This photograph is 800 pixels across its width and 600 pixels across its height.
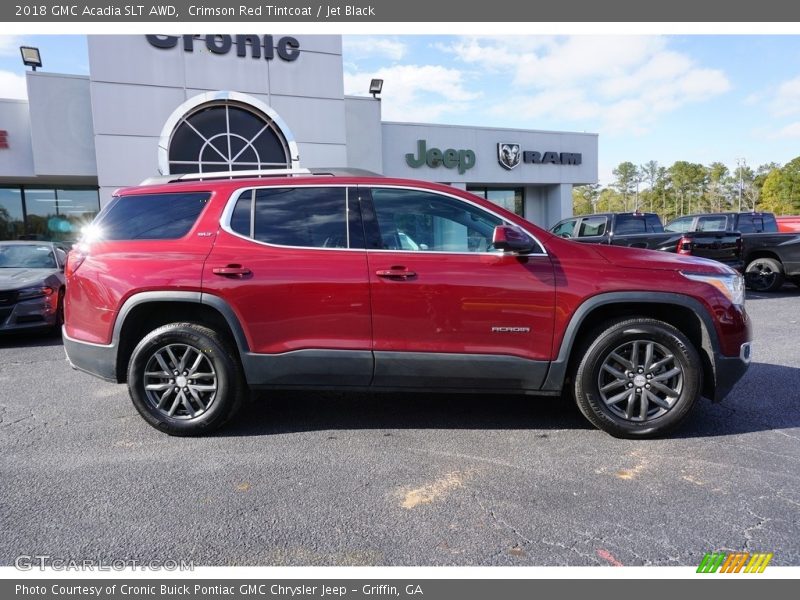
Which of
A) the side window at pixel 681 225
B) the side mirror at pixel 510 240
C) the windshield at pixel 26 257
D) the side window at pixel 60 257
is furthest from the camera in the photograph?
the side window at pixel 681 225

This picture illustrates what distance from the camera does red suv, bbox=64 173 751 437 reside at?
339 cm

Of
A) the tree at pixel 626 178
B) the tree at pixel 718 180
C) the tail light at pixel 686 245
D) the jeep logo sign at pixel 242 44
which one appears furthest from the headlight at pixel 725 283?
the tree at pixel 626 178

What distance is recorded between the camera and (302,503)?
2705 millimetres

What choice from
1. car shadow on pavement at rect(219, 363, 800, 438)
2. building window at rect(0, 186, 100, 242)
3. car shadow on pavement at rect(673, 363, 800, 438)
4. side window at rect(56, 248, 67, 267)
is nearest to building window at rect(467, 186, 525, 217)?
building window at rect(0, 186, 100, 242)

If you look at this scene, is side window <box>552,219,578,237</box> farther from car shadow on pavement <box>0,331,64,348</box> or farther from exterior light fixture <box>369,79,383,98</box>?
car shadow on pavement <box>0,331,64,348</box>

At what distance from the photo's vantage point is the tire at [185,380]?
3561mm

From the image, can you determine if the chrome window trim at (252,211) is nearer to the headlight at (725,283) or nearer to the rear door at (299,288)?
the rear door at (299,288)

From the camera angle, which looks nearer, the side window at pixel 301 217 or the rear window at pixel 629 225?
the side window at pixel 301 217

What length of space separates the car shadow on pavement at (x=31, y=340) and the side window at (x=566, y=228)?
11.0m

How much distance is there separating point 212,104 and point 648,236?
1218 centimetres

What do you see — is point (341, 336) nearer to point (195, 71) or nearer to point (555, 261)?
point (555, 261)

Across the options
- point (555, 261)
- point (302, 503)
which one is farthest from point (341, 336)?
→ point (555, 261)

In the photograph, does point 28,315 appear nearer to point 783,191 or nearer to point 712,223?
point 712,223

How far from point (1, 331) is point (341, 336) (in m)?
5.87
